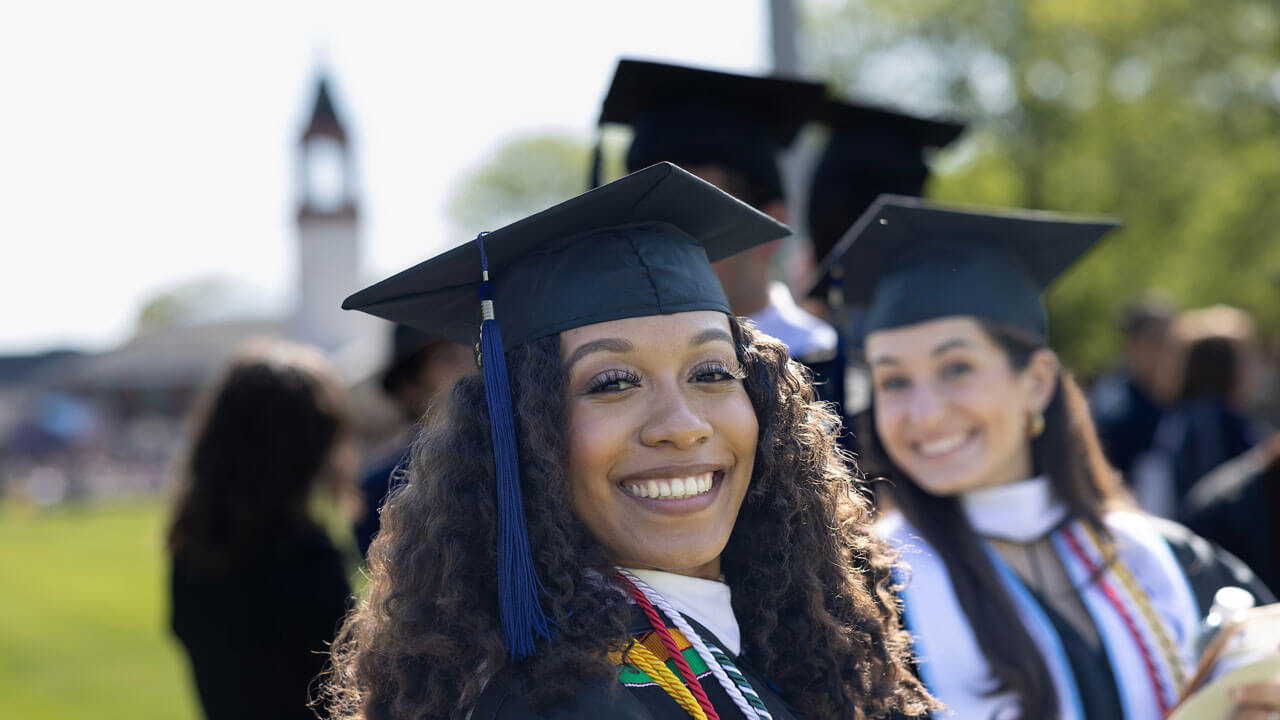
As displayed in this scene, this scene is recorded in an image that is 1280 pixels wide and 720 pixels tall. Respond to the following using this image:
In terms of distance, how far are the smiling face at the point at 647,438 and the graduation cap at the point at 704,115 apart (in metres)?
1.45

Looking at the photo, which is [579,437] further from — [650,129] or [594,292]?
[650,129]

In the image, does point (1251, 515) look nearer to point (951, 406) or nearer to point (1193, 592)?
point (1193, 592)

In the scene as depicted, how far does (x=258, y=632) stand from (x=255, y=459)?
0.49 metres

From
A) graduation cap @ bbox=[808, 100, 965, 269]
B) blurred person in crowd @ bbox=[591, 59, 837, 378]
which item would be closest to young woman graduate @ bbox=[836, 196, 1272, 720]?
blurred person in crowd @ bbox=[591, 59, 837, 378]

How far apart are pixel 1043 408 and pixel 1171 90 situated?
18.3 m

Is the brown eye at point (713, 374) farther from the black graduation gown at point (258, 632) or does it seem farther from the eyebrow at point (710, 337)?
the black graduation gown at point (258, 632)

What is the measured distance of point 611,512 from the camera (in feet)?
5.78

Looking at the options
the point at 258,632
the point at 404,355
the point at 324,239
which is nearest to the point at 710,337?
the point at 258,632

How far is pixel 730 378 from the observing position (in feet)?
6.08

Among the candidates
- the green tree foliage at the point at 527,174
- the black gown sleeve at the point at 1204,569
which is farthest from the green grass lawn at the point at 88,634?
the green tree foliage at the point at 527,174

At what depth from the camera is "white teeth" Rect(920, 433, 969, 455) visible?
262 centimetres

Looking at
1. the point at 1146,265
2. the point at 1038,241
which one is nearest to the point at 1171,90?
the point at 1146,265

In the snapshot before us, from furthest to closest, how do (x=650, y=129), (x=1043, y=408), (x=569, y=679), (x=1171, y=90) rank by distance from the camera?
(x=1171, y=90), (x=650, y=129), (x=1043, y=408), (x=569, y=679)

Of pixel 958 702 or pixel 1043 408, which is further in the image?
pixel 1043 408
